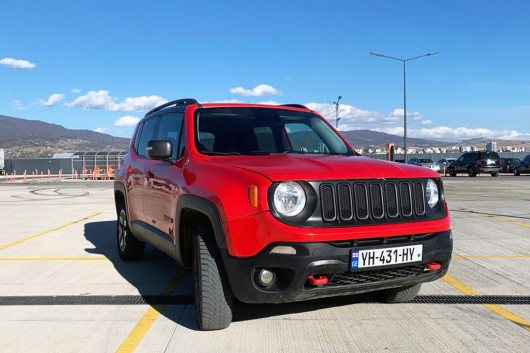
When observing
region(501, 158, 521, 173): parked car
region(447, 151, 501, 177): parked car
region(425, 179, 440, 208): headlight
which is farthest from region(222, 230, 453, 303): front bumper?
region(501, 158, 521, 173): parked car

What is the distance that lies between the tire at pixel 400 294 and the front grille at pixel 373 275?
2.23 ft

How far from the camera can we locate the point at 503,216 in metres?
9.98

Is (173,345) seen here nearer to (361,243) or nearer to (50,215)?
(361,243)

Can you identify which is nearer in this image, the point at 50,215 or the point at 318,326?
the point at 318,326

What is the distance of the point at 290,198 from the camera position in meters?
3.09

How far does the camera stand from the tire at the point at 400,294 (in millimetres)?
4059

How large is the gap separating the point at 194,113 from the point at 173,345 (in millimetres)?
2095

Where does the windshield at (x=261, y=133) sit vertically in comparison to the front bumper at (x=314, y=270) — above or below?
above

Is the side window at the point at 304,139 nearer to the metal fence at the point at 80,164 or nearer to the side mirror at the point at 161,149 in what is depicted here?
the side mirror at the point at 161,149

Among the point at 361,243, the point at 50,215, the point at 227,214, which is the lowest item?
the point at 50,215

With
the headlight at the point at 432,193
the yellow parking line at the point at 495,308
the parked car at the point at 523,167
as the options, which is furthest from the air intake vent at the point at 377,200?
the parked car at the point at 523,167

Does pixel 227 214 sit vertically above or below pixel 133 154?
below

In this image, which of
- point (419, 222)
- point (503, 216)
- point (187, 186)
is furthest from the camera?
point (503, 216)

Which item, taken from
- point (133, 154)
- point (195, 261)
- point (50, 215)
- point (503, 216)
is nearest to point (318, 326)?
point (195, 261)
